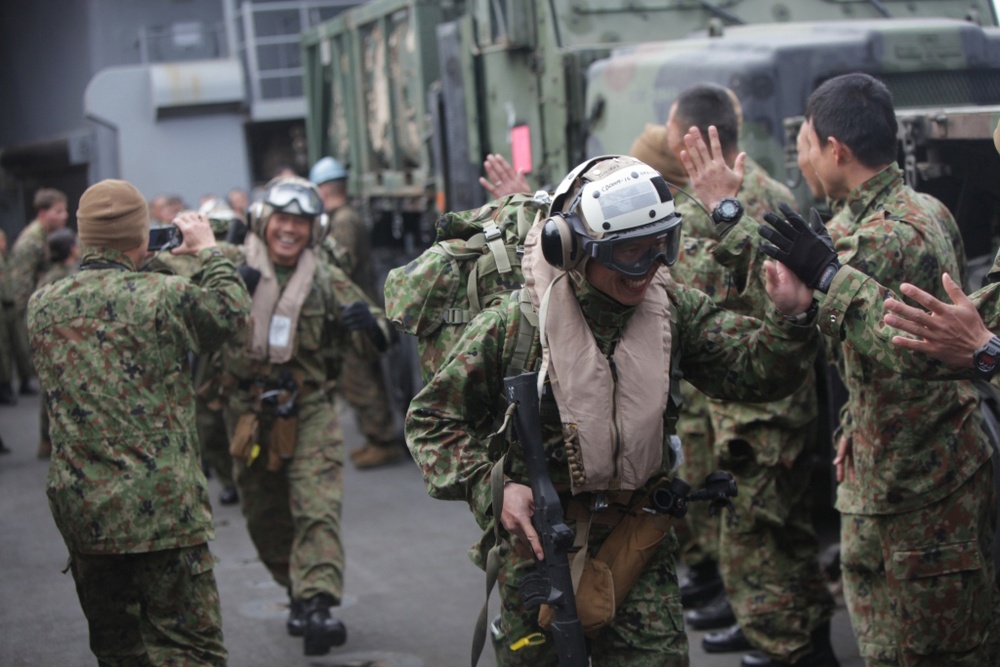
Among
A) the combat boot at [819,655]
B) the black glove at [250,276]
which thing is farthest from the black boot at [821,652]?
the black glove at [250,276]

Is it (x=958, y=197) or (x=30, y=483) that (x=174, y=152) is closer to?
(x=30, y=483)

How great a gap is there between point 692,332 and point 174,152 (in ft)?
48.5

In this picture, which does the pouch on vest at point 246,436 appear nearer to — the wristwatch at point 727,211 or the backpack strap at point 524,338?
the backpack strap at point 524,338

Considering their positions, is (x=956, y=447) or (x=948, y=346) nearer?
(x=948, y=346)

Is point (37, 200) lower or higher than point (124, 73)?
lower

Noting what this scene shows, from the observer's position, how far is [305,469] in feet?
18.1

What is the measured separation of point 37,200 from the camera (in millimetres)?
11633

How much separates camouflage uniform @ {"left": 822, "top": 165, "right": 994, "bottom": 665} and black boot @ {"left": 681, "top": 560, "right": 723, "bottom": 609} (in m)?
1.96

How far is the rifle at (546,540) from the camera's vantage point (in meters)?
3.04

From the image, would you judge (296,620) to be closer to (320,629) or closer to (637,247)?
(320,629)

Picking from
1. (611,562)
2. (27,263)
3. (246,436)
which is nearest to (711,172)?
(611,562)

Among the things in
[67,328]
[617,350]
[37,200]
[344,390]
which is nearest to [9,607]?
[67,328]

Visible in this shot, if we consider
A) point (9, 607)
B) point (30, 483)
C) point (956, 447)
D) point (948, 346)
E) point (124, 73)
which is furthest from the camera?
point (124, 73)

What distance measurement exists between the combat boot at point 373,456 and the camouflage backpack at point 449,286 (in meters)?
5.47
